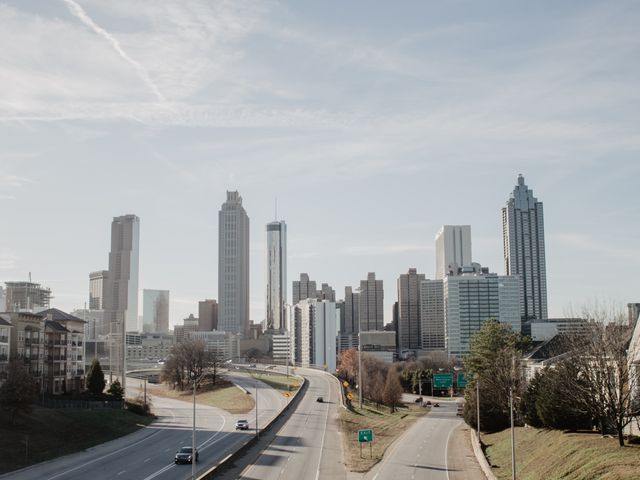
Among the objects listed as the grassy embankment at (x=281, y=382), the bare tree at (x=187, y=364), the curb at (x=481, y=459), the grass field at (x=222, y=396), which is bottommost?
the grass field at (x=222, y=396)

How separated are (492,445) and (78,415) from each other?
156 ft

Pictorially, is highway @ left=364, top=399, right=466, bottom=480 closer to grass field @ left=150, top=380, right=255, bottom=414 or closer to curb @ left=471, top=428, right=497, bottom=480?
curb @ left=471, top=428, right=497, bottom=480

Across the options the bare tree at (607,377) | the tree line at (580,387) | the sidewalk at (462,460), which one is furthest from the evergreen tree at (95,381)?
the bare tree at (607,377)

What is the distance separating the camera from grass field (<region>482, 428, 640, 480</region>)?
39.6 meters

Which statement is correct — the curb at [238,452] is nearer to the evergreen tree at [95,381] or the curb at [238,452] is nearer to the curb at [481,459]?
the curb at [481,459]

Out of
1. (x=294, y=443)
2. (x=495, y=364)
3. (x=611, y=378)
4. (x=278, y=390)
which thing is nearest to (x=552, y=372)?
(x=611, y=378)

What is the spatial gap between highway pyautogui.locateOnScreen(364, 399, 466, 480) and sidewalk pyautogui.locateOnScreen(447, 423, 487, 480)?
32 cm

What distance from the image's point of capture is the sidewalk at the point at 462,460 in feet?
186

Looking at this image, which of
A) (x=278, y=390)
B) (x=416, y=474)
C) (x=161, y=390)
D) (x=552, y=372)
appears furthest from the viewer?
(x=161, y=390)

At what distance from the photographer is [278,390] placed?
142000 millimetres

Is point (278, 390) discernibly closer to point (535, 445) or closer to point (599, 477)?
point (535, 445)

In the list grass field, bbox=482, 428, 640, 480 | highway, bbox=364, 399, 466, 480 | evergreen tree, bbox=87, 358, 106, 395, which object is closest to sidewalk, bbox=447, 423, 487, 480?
highway, bbox=364, 399, 466, 480

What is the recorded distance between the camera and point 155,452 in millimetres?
72812

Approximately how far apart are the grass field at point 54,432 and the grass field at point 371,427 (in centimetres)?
2694
